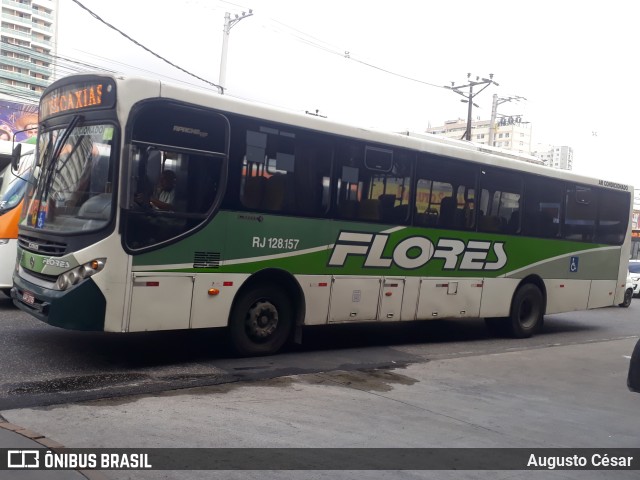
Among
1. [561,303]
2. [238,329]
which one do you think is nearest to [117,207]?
[238,329]

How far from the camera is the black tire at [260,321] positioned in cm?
940

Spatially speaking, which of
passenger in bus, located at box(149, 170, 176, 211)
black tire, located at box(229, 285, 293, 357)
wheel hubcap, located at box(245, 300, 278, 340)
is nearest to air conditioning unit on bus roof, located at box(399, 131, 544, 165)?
black tire, located at box(229, 285, 293, 357)

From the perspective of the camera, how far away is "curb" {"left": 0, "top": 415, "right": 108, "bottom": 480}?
15.9 feet

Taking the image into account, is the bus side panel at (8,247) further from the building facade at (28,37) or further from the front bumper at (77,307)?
the building facade at (28,37)

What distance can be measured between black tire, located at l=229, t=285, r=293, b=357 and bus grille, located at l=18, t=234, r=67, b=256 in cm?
229

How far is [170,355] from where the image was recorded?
9523 mm

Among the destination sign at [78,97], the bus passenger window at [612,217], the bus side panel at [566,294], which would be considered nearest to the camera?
the destination sign at [78,97]

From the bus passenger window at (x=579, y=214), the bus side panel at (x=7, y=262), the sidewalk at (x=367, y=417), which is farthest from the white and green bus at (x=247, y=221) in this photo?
the bus side panel at (x=7, y=262)

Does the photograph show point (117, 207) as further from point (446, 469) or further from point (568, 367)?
point (568, 367)

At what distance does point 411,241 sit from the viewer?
1145 cm

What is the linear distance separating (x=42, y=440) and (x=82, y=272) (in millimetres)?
2879

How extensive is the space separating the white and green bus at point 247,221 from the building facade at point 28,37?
11038 centimetres

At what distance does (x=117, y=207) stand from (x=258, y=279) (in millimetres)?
2278

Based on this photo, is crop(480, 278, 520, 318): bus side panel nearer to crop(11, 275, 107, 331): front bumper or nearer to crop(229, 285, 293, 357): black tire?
crop(229, 285, 293, 357): black tire
